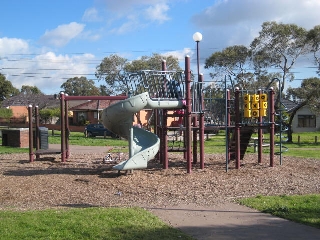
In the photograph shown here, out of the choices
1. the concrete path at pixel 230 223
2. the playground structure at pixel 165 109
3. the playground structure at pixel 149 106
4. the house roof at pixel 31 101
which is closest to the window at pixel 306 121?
the house roof at pixel 31 101

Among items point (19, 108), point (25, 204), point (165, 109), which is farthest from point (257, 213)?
point (19, 108)

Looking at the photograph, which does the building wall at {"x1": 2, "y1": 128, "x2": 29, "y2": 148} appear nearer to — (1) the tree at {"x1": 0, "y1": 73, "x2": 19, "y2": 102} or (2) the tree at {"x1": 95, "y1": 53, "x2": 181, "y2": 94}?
(2) the tree at {"x1": 95, "y1": 53, "x2": 181, "y2": 94}

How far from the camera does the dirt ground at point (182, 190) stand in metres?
6.95

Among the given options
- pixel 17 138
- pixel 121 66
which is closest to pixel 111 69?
pixel 121 66

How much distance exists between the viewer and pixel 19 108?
3228 inches

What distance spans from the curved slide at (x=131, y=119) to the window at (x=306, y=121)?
48.0 metres

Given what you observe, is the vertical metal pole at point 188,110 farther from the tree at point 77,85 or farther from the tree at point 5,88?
the tree at point 77,85

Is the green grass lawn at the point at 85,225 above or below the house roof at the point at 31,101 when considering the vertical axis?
below

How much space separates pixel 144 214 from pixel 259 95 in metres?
7.28

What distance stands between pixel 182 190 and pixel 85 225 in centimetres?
420

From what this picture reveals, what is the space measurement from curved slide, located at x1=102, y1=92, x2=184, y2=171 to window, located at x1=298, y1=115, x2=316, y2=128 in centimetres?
4800

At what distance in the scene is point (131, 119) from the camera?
12.4m

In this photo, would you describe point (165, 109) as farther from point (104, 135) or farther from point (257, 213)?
point (104, 135)

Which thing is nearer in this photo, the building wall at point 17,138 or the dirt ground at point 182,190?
the dirt ground at point 182,190
